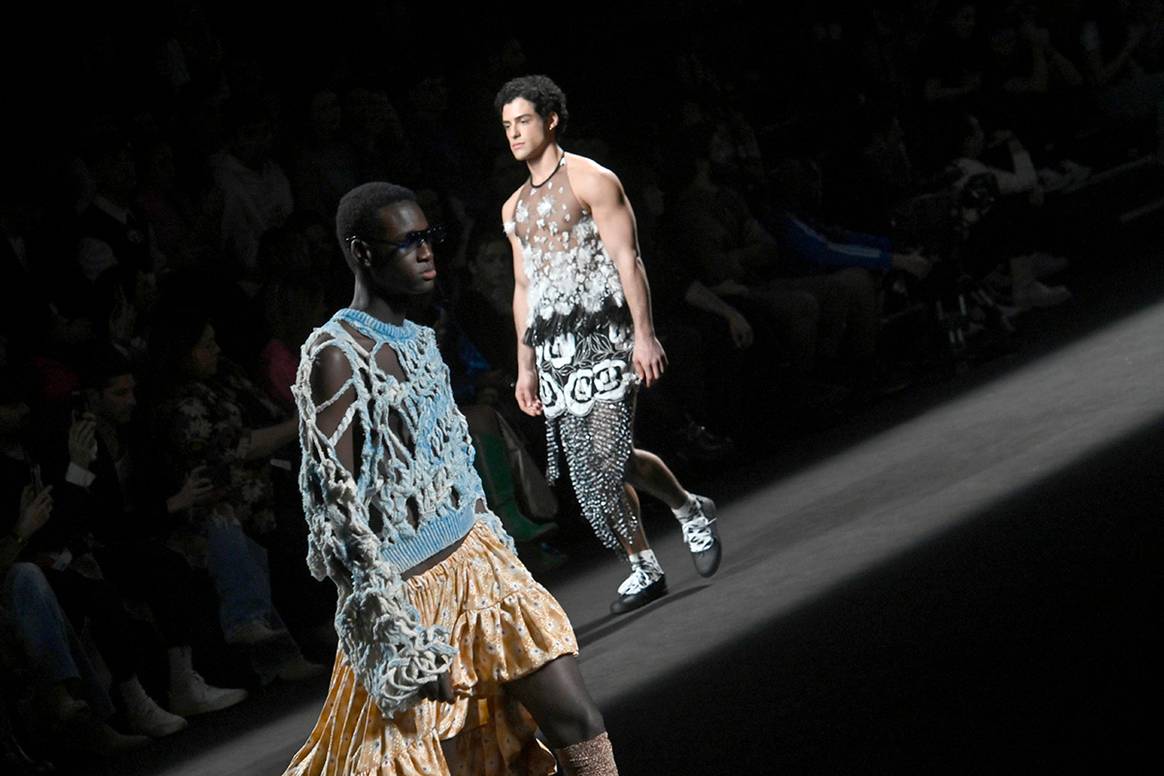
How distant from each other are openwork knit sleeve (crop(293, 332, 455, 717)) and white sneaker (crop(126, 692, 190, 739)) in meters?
2.33

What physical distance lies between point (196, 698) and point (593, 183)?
6.44 feet

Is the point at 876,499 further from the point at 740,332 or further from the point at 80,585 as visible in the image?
the point at 80,585

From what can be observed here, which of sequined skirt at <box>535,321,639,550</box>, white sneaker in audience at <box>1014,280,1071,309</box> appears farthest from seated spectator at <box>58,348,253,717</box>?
white sneaker in audience at <box>1014,280,1071,309</box>

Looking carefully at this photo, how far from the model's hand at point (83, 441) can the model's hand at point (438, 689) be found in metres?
2.73

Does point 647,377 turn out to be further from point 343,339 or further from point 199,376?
point 343,339

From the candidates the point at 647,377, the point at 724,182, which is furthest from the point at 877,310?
the point at 647,377

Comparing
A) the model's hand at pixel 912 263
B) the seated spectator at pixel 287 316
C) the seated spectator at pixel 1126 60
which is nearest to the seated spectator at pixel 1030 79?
the seated spectator at pixel 1126 60

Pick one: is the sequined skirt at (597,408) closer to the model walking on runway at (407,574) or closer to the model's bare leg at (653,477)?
the model's bare leg at (653,477)

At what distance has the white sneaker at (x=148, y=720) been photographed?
5.43m

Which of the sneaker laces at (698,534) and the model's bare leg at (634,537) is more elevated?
the model's bare leg at (634,537)

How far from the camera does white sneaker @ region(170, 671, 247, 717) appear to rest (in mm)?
5566

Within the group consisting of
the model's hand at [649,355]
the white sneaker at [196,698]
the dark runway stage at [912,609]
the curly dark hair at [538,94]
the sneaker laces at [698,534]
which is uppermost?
the curly dark hair at [538,94]

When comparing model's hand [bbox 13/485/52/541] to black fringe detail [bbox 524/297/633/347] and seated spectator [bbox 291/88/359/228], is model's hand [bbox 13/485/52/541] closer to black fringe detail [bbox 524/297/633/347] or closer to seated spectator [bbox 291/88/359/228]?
black fringe detail [bbox 524/297/633/347]

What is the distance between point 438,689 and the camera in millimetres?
3127
